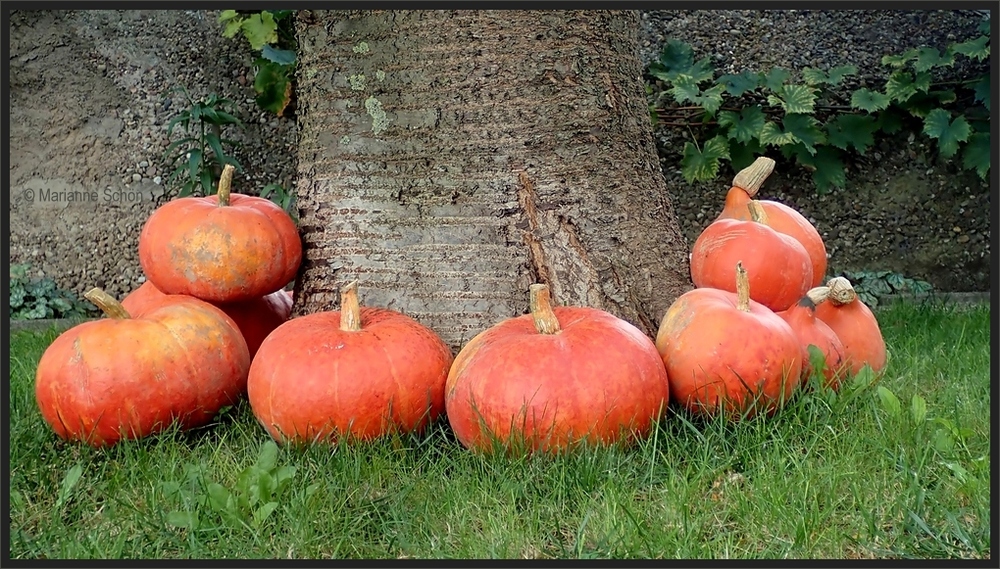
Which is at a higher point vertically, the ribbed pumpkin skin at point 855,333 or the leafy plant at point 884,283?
the ribbed pumpkin skin at point 855,333

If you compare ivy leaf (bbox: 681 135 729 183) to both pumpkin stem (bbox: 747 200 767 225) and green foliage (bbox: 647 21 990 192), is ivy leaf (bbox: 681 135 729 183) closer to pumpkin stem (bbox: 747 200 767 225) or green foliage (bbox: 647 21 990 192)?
green foliage (bbox: 647 21 990 192)

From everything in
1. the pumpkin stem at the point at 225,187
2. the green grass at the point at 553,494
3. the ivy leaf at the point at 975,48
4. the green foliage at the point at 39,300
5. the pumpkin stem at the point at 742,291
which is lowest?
the green foliage at the point at 39,300

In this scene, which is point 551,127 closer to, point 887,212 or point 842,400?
point 842,400

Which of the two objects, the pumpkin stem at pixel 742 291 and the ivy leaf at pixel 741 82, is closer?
the pumpkin stem at pixel 742 291

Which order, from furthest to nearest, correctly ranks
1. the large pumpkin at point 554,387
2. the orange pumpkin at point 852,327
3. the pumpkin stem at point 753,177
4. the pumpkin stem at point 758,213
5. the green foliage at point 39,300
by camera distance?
the green foliage at point 39,300 → the pumpkin stem at point 753,177 → the pumpkin stem at point 758,213 → the orange pumpkin at point 852,327 → the large pumpkin at point 554,387

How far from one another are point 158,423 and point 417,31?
3.61ft

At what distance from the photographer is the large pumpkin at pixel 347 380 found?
5.94 feet

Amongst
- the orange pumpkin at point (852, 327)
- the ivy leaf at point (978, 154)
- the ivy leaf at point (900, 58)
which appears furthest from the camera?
the ivy leaf at point (900, 58)

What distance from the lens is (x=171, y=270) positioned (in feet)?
7.01

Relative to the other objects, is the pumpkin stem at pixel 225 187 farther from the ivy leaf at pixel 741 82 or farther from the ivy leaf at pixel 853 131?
the ivy leaf at pixel 853 131

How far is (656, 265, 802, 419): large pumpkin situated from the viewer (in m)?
1.87

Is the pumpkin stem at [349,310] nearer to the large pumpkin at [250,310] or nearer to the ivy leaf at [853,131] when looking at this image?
the large pumpkin at [250,310]

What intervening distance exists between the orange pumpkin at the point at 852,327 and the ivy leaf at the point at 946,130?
95.8 inches

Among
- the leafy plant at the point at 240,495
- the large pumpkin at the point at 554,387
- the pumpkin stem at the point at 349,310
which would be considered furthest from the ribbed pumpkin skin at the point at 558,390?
the leafy plant at the point at 240,495
